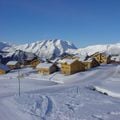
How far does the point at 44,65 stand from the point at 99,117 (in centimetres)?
6481

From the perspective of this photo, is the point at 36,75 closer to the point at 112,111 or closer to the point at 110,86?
the point at 110,86

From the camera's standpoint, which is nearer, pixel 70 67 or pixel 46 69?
pixel 70 67

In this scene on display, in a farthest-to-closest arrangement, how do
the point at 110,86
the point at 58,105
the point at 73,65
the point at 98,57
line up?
the point at 98,57, the point at 73,65, the point at 110,86, the point at 58,105

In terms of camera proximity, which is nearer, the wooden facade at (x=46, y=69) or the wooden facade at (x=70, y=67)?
the wooden facade at (x=70, y=67)

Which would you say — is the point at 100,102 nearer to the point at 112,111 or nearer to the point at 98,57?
the point at 112,111

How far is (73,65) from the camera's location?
92.2 m

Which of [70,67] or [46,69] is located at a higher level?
[70,67]

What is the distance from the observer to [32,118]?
3070 centimetres

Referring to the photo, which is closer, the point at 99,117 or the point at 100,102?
the point at 99,117

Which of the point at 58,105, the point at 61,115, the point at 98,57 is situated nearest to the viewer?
the point at 61,115

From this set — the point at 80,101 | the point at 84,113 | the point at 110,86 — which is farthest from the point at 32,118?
the point at 110,86

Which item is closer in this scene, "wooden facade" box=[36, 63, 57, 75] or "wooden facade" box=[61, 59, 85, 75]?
"wooden facade" box=[61, 59, 85, 75]

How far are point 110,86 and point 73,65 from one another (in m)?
25.8

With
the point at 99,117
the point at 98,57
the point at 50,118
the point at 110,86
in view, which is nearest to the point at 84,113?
the point at 99,117
